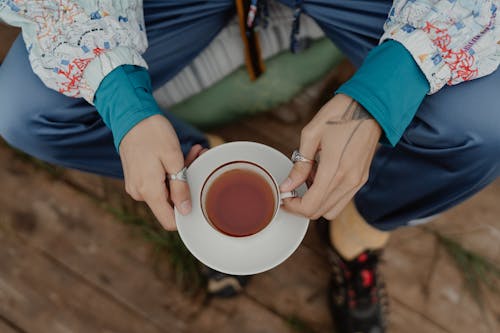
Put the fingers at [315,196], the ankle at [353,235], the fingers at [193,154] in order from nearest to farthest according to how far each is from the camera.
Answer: the fingers at [315,196], the fingers at [193,154], the ankle at [353,235]

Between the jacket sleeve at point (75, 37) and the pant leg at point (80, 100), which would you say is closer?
the jacket sleeve at point (75, 37)

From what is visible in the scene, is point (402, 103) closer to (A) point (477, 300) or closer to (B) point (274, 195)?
(B) point (274, 195)

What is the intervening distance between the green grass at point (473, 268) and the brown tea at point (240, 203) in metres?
0.71

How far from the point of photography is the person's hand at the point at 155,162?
71 cm

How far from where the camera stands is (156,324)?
119cm

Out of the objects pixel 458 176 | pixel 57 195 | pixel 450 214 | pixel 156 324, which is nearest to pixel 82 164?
pixel 57 195

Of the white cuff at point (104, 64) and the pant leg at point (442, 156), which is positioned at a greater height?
the white cuff at point (104, 64)

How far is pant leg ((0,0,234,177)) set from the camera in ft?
2.77

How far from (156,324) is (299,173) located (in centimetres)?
72

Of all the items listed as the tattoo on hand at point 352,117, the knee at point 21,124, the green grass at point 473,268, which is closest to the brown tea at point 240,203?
the tattoo on hand at point 352,117

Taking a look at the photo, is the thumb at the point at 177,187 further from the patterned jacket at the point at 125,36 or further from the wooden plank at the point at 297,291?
the wooden plank at the point at 297,291

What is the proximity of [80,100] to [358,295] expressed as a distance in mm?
855

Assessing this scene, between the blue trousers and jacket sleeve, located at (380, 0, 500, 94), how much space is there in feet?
0.20

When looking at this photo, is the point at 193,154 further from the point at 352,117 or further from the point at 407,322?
the point at 407,322
